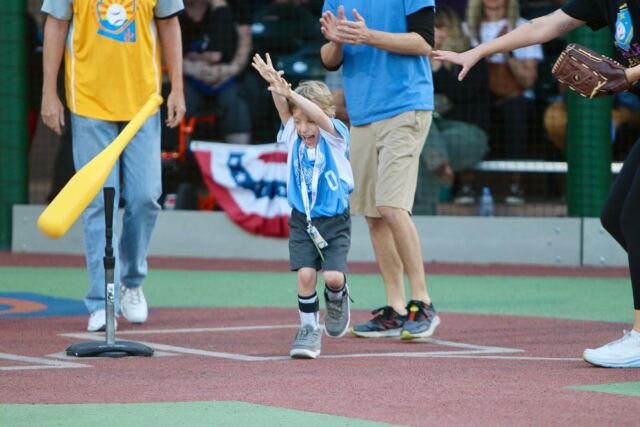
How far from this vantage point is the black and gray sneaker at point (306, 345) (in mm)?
6531

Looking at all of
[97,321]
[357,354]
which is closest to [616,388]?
[357,354]

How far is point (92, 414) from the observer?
15.9 ft

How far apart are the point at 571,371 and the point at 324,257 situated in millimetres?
1567

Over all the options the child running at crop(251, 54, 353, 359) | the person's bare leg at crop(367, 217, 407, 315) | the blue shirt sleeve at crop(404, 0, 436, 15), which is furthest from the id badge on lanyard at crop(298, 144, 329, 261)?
the blue shirt sleeve at crop(404, 0, 436, 15)

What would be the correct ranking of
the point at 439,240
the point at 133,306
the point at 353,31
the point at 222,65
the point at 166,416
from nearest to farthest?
the point at 166,416 < the point at 353,31 < the point at 133,306 < the point at 439,240 < the point at 222,65

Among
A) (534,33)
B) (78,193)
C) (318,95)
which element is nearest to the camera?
(78,193)

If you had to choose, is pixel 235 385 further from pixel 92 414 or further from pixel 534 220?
pixel 534 220

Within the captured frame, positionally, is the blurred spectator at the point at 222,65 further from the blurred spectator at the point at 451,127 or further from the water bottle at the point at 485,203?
the water bottle at the point at 485,203

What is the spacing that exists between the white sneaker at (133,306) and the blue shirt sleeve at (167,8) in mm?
1700

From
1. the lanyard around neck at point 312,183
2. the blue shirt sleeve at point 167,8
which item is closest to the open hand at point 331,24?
the lanyard around neck at point 312,183

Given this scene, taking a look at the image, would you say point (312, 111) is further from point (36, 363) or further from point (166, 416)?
point (166, 416)

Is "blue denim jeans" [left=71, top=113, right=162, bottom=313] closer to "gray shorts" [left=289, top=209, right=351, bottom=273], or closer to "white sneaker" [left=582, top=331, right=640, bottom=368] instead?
"gray shorts" [left=289, top=209, right=351, bottom=273]

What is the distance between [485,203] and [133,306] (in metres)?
5.20

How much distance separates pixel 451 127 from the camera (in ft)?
40.9
